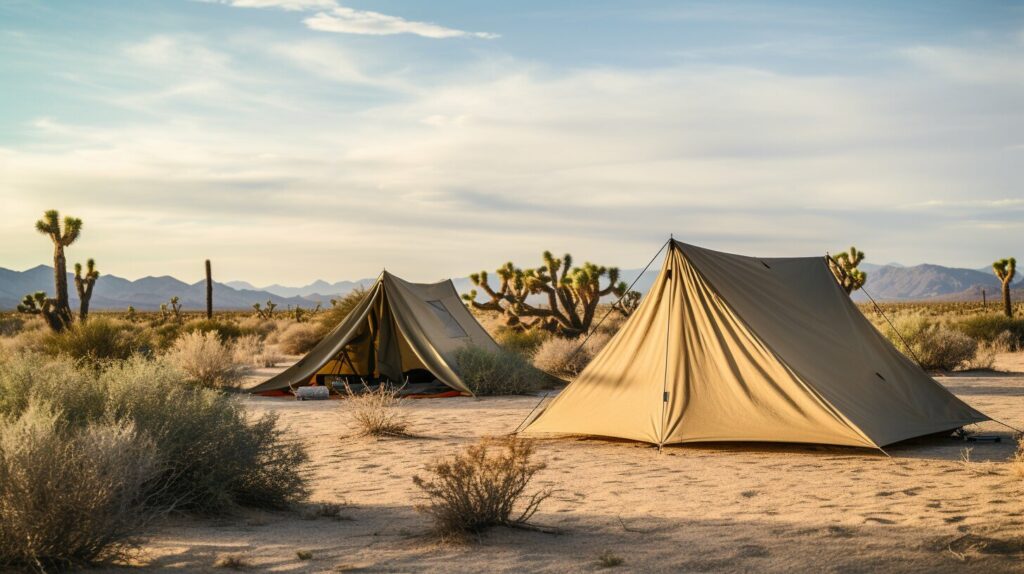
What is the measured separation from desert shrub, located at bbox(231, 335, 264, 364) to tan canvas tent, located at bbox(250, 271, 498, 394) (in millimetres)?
6362

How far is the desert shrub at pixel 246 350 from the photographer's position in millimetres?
23203

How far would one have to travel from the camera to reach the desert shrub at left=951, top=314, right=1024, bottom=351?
24312 mm

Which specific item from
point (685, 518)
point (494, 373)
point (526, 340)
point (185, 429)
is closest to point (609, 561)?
point (685, 518)


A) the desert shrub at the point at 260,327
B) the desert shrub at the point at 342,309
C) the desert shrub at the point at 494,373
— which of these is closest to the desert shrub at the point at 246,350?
the desert shrub at the point at 342,309

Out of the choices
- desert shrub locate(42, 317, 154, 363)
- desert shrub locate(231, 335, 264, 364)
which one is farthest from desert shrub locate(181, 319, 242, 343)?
desert shrub locate(42, 317, 154, 363)

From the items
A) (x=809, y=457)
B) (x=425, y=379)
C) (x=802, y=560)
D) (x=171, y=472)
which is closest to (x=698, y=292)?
(x=809, y=457)

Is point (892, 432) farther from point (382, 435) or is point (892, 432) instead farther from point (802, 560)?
point (382, 435)

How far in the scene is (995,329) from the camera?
81.6ft

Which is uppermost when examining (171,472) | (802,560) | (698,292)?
(698,292)

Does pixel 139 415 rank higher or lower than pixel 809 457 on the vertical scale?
higher

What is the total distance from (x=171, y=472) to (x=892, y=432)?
6.66 m

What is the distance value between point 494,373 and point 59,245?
1789cm

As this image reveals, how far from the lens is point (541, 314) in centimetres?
2547

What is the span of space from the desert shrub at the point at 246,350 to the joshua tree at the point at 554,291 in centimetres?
613
